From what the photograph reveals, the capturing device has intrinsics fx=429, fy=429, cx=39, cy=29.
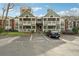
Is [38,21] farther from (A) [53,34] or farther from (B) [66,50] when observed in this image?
(B) [66,50]

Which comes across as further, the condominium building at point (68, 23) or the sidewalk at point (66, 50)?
the condominium building at point (68, 23)

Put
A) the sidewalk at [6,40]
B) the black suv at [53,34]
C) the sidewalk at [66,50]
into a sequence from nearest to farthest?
the sidewalk at [66,50] < the sidewalk at [6,40] < the black suv at [53,34]

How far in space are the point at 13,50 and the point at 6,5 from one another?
73 cm

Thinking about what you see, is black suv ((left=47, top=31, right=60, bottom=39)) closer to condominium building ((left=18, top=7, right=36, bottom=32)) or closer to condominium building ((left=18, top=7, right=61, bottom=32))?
condominium building ((left=18, top=7, right=61, bottom=32))

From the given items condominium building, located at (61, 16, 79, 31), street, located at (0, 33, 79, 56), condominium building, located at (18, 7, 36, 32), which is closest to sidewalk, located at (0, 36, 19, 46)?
street, located at (0, 33, 79, 56)

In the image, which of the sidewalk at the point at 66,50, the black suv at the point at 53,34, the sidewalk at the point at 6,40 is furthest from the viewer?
the black suv at the point at 53,34

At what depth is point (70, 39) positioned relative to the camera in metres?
7.02

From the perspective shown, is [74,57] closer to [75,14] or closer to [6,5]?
[75,14]

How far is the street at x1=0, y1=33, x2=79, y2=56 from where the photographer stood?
6.80 m

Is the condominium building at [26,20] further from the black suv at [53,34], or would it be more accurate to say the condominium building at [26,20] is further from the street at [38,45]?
the black suv at [53,34]

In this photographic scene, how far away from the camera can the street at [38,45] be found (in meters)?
6.80

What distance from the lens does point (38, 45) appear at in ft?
22.6

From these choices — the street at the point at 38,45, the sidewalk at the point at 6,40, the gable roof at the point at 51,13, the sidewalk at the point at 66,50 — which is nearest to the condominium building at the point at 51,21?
the gable roof at the point at 51,13

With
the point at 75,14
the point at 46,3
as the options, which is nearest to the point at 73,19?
the point at 75,14
